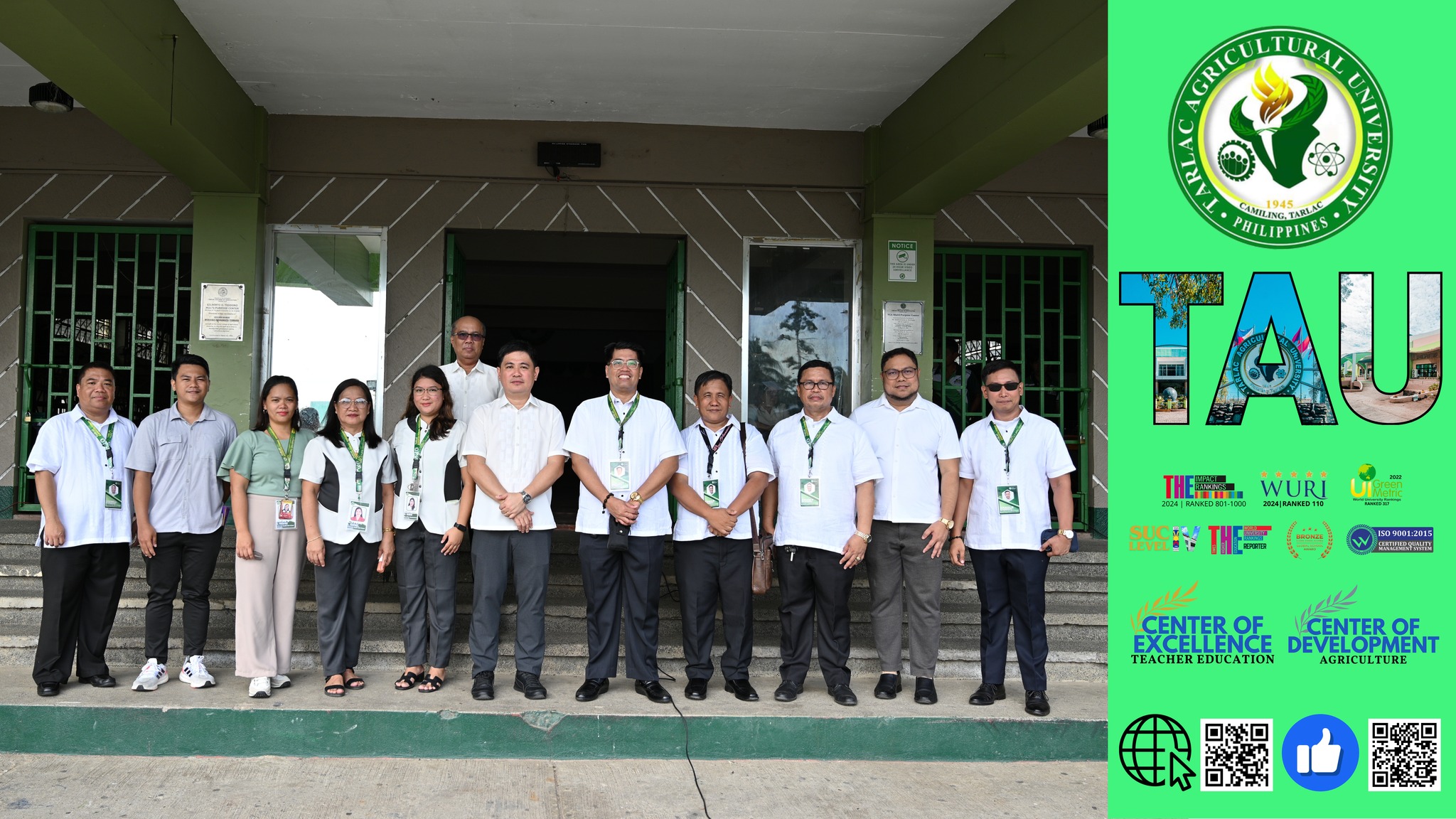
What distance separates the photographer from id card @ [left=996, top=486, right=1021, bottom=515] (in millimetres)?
4223

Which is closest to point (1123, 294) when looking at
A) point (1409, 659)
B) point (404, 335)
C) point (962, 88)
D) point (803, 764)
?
point (1409, 659)

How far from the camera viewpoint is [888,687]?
4.27m

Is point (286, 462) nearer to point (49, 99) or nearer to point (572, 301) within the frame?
point (49, 99)

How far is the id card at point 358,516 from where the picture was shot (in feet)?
13.8

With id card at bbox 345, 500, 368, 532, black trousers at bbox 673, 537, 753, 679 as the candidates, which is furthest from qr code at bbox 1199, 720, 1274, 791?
id card at bbox 345, 500, 368, 532

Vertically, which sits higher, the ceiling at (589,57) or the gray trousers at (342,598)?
the ceiling at (589,57)

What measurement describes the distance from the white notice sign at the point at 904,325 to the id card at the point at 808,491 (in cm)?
200

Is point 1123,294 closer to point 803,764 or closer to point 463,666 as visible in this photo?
point 803,764

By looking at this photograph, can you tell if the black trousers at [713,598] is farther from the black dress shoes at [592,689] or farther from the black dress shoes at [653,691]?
the black dress shoes at [592,689]

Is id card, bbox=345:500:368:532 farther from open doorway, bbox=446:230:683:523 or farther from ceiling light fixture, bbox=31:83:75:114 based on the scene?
ceiling light fixture, bbox=31:83:75:114

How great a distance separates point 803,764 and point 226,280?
14.1 feet

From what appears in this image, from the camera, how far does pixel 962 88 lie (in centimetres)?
496

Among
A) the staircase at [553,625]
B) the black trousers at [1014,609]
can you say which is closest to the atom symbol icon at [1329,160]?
the black trousers at [1014,609]

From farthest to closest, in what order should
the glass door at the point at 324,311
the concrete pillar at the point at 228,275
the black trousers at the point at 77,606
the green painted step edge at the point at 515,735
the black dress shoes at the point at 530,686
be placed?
the glass door at the point at 324,311, the concrete pillar at the point at 228,275, the black dress shoes at the point at 530,686, the black trousers at the point at 77,606, the green painted step edge at the point at 515,735
